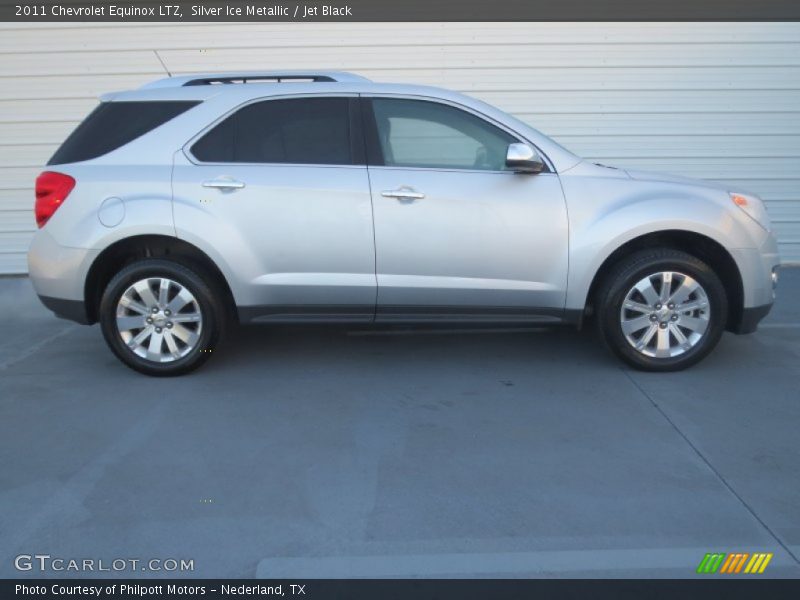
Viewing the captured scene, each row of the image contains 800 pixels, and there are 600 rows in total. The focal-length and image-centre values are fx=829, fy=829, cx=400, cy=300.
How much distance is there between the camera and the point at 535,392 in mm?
4992

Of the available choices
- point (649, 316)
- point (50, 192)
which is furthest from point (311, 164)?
point (649, 316)

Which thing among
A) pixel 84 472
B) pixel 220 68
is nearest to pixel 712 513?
pixel 84 472

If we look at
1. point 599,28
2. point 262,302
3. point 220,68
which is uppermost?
point 599,28

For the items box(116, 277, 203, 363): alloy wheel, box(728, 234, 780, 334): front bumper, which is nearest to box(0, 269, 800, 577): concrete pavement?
box(116, 277, 203, 363): alloy wheel

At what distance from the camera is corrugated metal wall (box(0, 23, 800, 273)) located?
8.27 m

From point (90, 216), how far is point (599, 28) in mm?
5478

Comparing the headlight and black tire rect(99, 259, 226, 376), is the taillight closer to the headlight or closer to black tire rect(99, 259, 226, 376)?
black tire rect(99, 259, 226, 376)

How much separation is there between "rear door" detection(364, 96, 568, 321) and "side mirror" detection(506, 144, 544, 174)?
0.24 ft

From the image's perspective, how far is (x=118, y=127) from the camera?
205 inches

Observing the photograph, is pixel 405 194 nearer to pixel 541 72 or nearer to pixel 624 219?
pixel 624 219

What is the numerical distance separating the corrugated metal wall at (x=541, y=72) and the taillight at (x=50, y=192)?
11.6ft

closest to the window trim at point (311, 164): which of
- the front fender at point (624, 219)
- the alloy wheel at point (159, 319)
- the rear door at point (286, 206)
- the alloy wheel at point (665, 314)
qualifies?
the rear door at point (286, 206)
